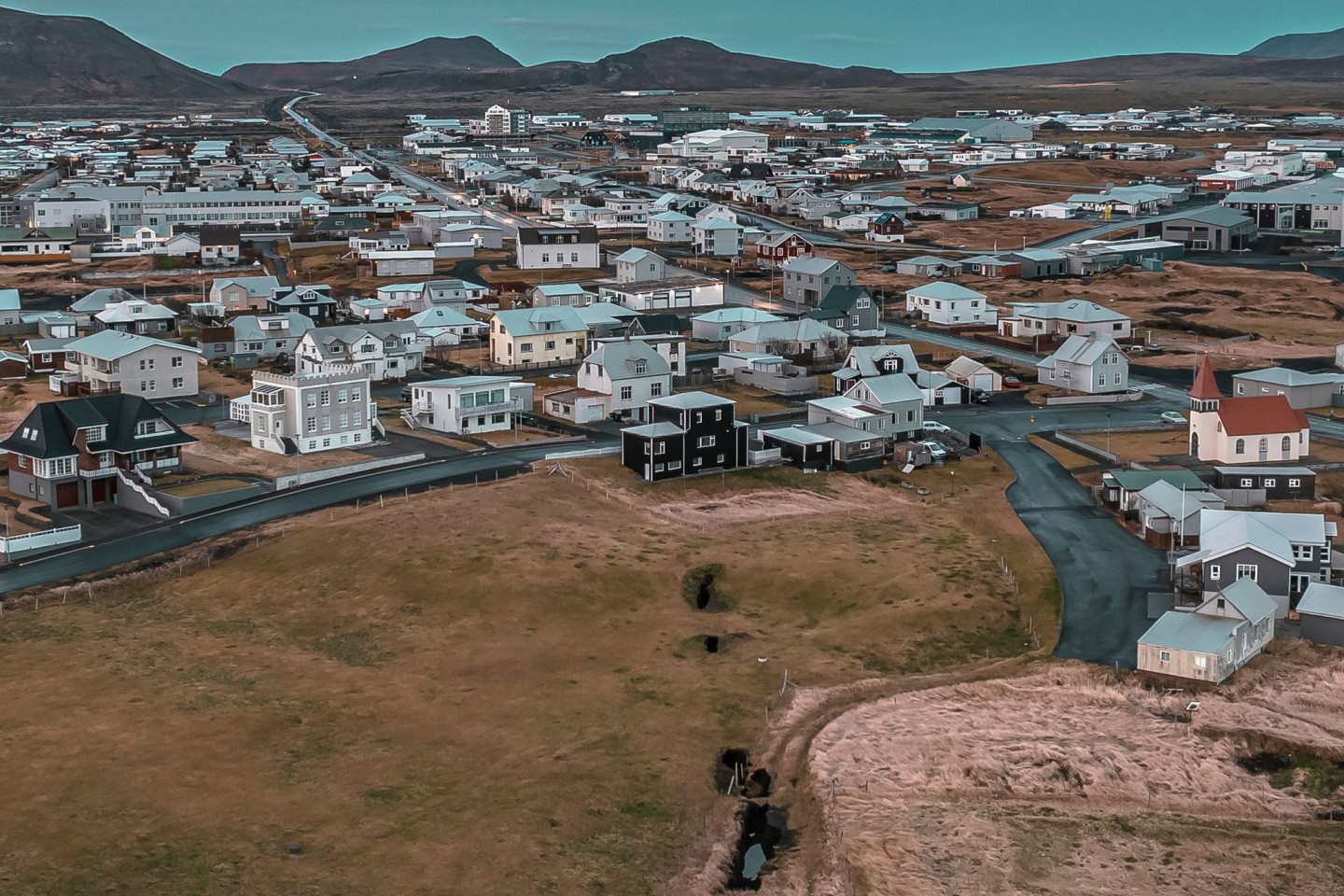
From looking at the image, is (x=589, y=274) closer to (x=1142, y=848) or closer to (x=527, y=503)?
(x=527, y=503)

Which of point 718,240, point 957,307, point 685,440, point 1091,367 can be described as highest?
point 718,240

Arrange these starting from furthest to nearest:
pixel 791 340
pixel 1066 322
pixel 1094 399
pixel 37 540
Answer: pixel 1066 322 < pixel 791 340 < pixel 1094 399 < pixel 37 540

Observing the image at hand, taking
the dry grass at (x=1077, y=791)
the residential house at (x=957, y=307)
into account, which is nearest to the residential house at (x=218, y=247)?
the residential house at (x=957, y=307)

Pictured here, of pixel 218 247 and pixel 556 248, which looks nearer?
pixel 556 248

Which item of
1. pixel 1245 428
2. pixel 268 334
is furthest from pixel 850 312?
pixel 1245 428

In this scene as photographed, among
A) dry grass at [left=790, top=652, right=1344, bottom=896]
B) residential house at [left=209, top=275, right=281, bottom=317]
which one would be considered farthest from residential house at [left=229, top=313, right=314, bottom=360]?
dry grass at [left=790, top=652, right=1344, bottom=896]

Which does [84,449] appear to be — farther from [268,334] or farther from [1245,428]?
[1245,428]
